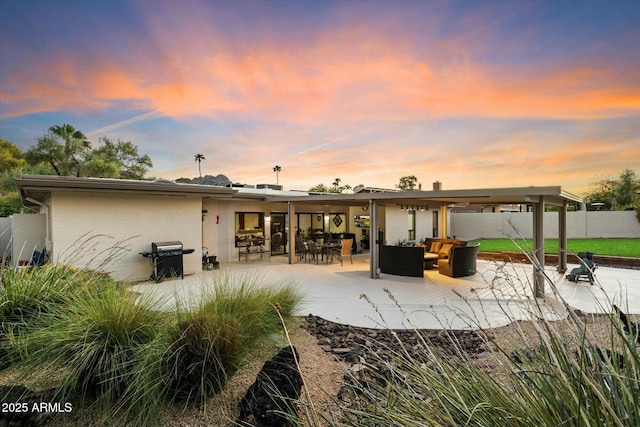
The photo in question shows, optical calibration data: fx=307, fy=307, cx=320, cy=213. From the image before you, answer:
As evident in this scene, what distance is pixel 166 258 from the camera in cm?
967

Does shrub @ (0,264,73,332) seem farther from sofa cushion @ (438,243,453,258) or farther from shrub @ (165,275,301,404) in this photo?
sofa cushion @ (438,243,453,258)

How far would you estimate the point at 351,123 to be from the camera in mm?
13688

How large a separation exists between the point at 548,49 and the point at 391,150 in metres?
8.31

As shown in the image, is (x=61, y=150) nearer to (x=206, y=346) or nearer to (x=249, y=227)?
(x=249, y=227)

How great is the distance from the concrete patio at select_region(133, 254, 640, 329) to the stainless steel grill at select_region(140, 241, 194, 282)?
31 centimetres

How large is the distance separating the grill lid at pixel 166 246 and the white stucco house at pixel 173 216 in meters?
0.49

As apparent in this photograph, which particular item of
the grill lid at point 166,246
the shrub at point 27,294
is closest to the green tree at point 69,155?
the grill lid at point 166,246

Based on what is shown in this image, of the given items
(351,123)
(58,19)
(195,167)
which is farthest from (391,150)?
(195,167)

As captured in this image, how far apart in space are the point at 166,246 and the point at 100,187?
2.46 meters

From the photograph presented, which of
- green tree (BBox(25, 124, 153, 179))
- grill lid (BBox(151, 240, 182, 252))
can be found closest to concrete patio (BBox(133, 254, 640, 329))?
grill lid (BBox(151, 240, 182, 252))

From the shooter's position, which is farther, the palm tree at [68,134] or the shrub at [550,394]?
the palm tree at [68,134]

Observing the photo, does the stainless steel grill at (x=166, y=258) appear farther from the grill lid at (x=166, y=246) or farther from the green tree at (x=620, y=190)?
the green tree at (x=620, y=190)

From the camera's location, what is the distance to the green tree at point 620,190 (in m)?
32.5

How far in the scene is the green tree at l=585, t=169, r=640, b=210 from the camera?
32.5m
